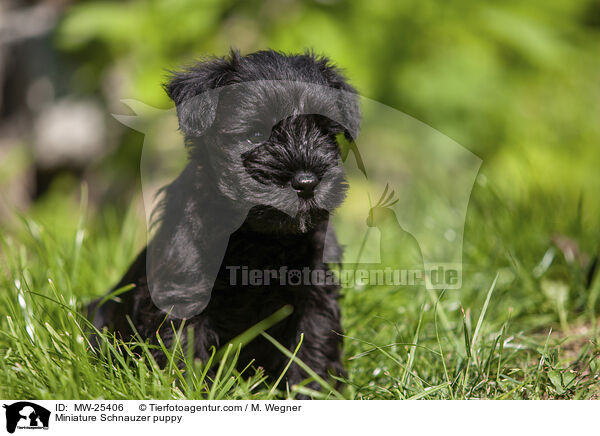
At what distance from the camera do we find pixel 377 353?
8.02 feet

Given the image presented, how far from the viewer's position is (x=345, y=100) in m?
2.20

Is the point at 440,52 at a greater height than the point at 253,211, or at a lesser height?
greater

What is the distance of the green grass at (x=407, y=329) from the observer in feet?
6.55

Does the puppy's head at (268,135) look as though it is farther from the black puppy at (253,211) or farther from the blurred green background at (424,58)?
the blurred green background at (424,58)

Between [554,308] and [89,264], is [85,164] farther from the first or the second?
Answer: [554,308]

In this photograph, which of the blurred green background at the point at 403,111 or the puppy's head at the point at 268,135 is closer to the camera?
the puppy's head at the point at 268,135

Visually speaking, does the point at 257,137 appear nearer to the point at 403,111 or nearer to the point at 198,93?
the point at 198,93

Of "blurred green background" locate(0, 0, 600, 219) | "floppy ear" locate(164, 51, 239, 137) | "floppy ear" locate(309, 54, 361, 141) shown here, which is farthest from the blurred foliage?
"floppy ear" locate(164, 51, 239, 137)

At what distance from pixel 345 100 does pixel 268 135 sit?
0.41 m

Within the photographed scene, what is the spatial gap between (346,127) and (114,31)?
3086 mm

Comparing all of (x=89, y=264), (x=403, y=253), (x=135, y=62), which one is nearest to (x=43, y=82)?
(x=135, y=62)
